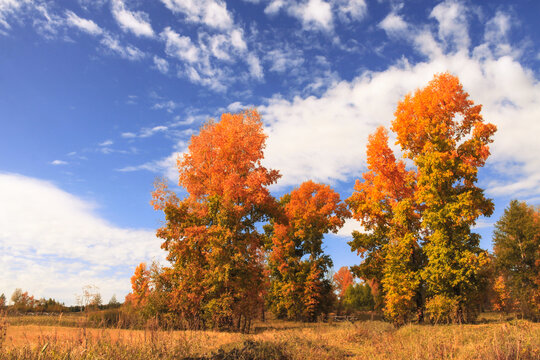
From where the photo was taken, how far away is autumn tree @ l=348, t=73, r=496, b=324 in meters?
20.9

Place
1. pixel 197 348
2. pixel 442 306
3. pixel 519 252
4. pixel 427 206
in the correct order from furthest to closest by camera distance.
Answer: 1. pixel 519 252
2. pixel 427 206
3. pixel 442 306
4. pixel 197 348

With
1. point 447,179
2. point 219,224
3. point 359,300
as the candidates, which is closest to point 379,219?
point 447,179

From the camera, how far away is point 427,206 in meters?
24.1

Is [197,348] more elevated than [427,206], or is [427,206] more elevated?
[427,206]

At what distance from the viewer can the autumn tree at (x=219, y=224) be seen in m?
20.8

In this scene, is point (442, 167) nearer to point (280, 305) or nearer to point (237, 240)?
point (237, 240)

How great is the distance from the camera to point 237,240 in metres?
21.6

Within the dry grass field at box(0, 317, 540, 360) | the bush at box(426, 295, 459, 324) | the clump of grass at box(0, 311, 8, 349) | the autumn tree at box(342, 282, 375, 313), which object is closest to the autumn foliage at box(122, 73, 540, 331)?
the bush at box(426, 295, 459, 324)

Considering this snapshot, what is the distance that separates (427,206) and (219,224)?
14.4 meters

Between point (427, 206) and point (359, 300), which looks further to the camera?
point (359, 300)

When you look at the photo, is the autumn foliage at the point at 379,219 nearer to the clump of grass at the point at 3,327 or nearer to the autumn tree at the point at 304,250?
the autumn tree at the point at 304,250

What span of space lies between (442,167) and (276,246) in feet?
63.7

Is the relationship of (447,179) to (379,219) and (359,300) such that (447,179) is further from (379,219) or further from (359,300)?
(359,300)

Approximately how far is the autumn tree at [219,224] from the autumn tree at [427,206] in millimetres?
8166
